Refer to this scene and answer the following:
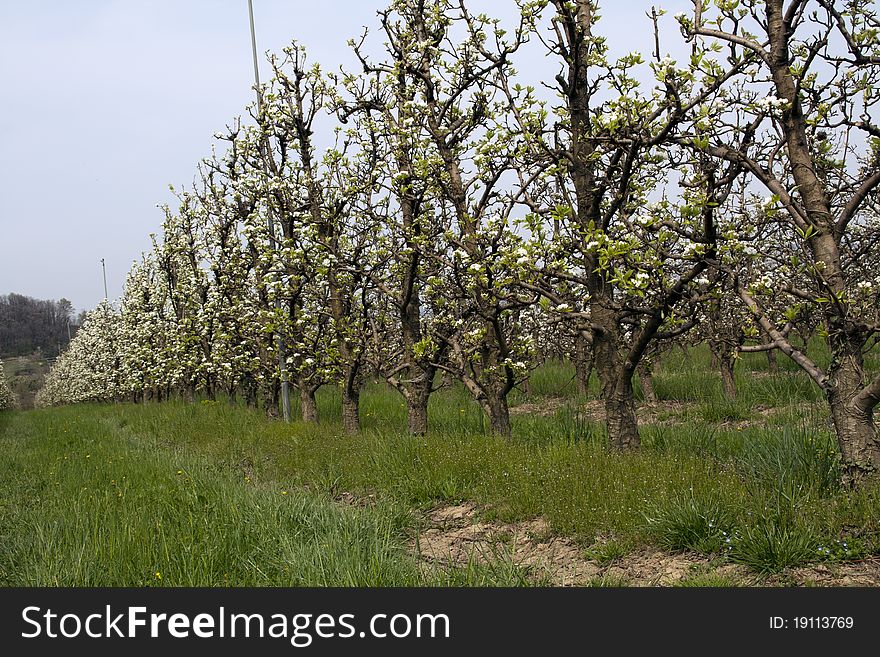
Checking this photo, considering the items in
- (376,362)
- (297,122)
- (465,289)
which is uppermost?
(297,122)

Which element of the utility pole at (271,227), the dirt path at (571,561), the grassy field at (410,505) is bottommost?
the dirt path at (571,561)

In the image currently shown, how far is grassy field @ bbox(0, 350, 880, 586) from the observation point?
172 inches

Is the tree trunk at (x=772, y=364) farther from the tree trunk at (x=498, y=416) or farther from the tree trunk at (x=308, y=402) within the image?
the tree trunk at (x=308, y=402)

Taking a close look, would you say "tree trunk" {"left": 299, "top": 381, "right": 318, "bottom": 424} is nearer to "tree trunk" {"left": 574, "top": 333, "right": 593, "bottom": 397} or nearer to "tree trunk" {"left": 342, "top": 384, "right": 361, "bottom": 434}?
"tree trunk" {"left": 342, "top": 384, "right": 361, "bottom": 434}

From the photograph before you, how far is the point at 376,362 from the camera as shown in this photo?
1033 cm

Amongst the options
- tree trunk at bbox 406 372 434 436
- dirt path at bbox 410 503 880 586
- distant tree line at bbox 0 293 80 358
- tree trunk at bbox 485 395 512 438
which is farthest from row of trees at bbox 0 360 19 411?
dirt path at bbox 410 503 880 586

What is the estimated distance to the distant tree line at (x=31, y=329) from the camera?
8862 centimetres

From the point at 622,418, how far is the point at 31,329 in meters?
104

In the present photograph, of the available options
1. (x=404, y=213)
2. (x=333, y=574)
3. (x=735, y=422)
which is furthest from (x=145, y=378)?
(x=333, y=574)

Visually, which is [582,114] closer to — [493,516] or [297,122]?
[493,516]

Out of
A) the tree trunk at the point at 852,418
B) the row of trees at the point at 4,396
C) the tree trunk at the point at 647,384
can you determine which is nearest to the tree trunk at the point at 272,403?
the tree trunk at the point at 647,384

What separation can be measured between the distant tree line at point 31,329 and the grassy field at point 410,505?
89.9 meters

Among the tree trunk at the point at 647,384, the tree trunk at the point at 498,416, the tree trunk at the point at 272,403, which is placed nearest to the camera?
the tree trunk at the point at 498,416

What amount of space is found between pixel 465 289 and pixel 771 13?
4419 millimetres
